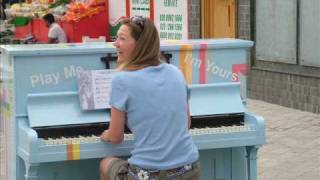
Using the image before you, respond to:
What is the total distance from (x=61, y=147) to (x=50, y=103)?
42 centimetres

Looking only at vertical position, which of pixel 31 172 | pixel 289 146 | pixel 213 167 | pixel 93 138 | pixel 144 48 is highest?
pixel 144 48

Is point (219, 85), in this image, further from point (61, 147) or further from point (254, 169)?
point (61, 147)

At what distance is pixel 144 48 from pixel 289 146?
14.0 feet

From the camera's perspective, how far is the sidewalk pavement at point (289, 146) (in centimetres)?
666

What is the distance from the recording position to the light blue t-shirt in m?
3.79

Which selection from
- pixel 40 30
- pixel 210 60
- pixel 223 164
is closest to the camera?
pixel 210 60

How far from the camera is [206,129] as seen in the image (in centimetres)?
455

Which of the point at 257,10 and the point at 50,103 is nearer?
the point at 50,103

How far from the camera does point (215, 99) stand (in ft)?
15.9

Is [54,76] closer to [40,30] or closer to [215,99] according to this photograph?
[215,99]

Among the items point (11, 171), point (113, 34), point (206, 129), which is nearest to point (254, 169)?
point (206, 129)

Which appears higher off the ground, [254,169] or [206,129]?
[206,129]

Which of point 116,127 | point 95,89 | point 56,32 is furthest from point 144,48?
point 56,32

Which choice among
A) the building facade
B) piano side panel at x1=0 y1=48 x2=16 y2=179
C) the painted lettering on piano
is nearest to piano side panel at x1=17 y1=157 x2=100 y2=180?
piano side panel at x1=0 y1=48 x2=16 y2=179
